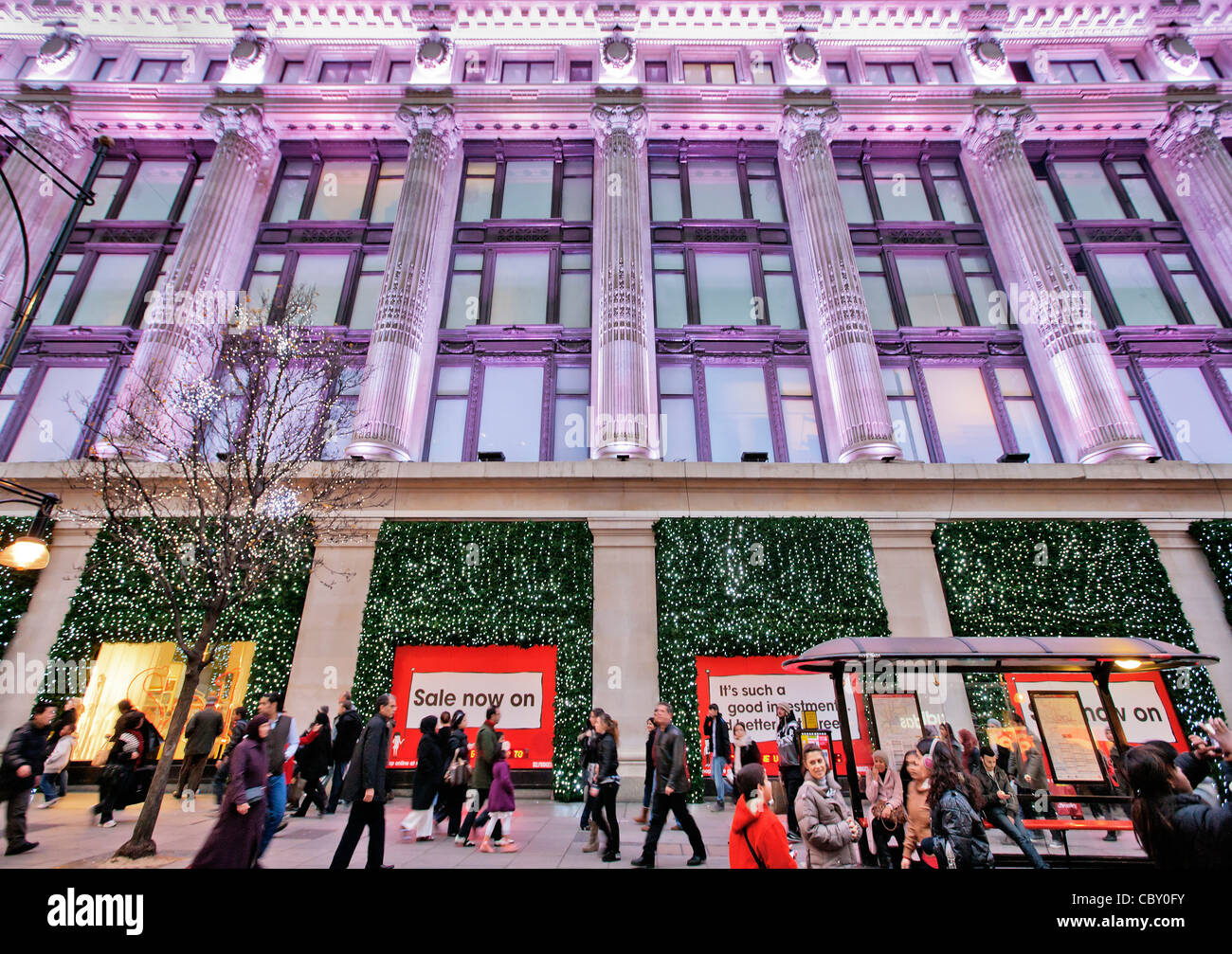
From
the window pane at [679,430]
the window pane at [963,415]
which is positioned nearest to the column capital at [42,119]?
the window pane at [679,430]

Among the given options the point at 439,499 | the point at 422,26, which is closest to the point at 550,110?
the point at 422,26

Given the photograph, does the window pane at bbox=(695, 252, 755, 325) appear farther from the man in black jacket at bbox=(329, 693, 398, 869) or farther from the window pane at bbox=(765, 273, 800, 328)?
the man in black jacket at bbox=(329, 693, 398, 869)

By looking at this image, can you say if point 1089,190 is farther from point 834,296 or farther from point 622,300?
point 622,300

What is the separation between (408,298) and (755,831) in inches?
659

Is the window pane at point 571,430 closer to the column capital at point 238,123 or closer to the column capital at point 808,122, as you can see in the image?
the column capital at point 808,122

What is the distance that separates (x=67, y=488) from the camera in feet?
47.8

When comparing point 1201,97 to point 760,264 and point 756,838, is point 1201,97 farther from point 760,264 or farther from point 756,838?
point 756,838

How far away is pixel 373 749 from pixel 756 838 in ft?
14.8

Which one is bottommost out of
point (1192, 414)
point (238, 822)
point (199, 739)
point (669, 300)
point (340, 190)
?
point (238, 822)

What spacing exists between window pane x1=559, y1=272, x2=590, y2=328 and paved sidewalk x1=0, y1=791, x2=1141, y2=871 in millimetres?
13500

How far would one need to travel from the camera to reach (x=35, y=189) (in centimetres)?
Result: 1931

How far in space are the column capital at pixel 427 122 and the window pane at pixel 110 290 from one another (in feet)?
31.9

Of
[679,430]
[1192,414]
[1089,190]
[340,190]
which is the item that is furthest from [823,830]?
[1089,190]

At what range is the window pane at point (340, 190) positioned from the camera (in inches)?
800
